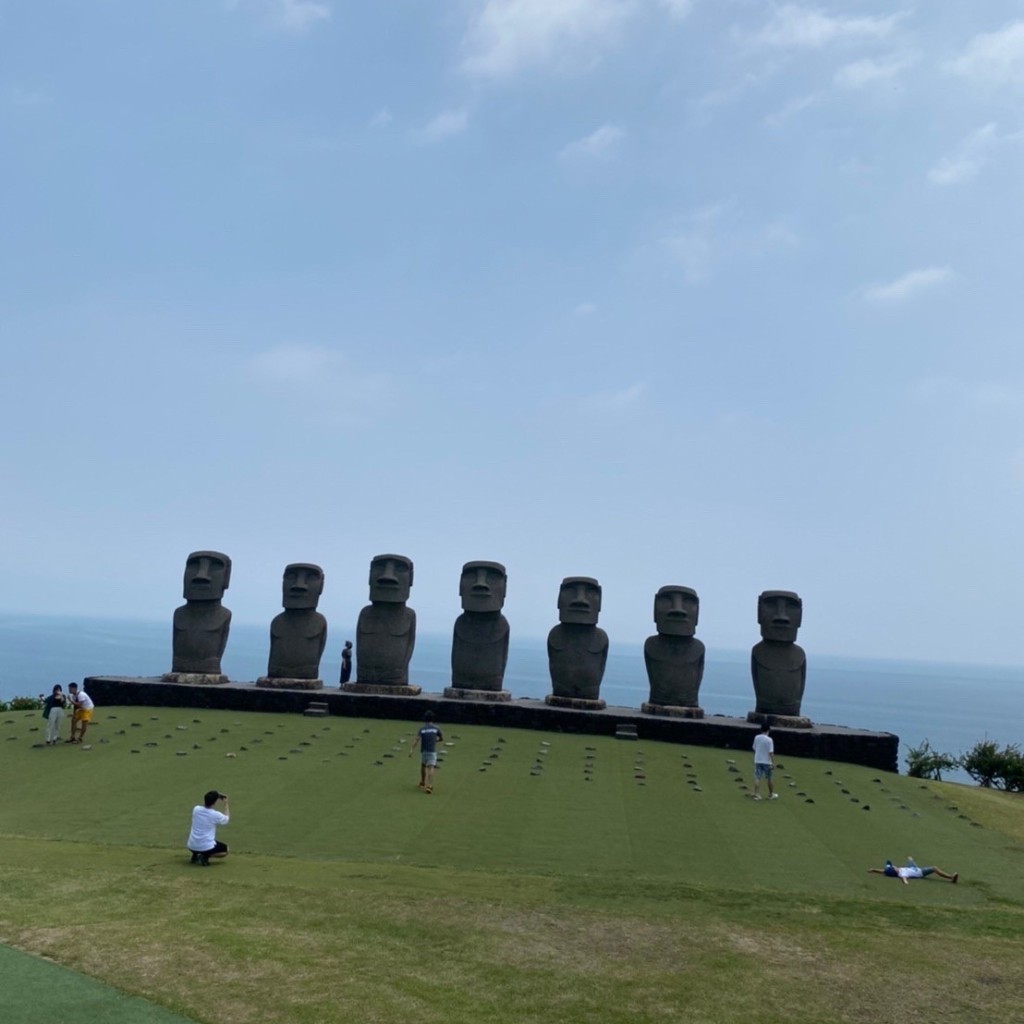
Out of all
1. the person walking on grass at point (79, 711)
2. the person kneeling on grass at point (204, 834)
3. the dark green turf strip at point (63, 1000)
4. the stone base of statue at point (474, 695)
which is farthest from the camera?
the stone base of statue at point (474, 695)

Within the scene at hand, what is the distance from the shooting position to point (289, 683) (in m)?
23.5

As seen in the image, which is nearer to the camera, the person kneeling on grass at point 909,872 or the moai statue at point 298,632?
the person kneeling on grass at point 909,872

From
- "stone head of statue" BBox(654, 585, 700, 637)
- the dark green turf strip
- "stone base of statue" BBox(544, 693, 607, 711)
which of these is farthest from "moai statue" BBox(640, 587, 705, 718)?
the dark green turf strip

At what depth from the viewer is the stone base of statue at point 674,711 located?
72.8 feet

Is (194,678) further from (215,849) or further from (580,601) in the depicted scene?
(215,849)

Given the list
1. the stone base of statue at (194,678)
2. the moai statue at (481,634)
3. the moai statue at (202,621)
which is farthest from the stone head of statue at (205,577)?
the moai statue at (481,634)

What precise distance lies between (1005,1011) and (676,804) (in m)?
8.05

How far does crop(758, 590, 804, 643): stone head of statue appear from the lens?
22.4 m

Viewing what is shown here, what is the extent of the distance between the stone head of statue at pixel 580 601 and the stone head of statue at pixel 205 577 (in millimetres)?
7770

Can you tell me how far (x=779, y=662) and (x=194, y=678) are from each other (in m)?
12.8

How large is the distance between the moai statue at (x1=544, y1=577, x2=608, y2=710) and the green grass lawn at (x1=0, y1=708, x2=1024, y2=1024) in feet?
12.6

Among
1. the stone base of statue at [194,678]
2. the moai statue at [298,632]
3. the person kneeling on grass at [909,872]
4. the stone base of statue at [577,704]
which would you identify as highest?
the moai statue at [298,632]

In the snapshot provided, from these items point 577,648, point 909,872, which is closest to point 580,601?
point 577,648

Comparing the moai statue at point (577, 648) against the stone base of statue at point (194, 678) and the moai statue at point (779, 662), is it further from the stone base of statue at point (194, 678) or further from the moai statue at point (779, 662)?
the stone base of statue at point (194, 678)
